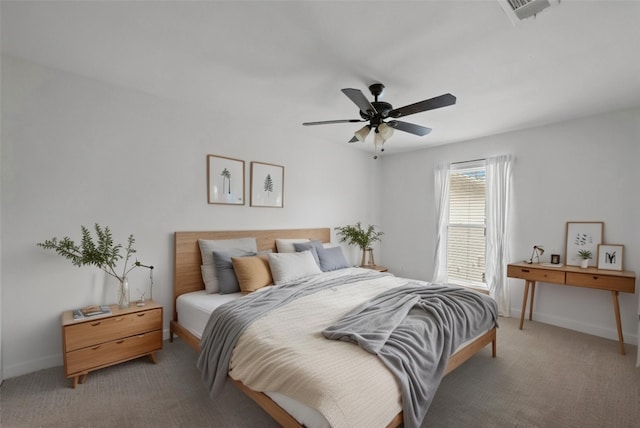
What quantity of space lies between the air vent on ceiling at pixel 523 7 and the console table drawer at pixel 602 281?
9.47 ft

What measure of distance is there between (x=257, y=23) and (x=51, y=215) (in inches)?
92.6

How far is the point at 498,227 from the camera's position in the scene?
4.22m

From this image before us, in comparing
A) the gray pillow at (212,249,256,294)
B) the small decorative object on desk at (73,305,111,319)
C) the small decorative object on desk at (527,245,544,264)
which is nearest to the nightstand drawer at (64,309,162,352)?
the small decorative object on desk at (73,305,111,319)

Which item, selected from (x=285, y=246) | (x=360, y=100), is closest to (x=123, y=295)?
(x=285, y=246)

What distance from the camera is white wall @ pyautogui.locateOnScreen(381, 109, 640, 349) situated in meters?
3.30

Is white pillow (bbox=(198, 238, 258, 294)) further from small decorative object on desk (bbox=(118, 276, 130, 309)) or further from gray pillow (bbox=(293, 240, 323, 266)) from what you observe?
small decorative object on desk (bbox=(118, 276, 130, 309))

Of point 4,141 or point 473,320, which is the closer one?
point 4,141

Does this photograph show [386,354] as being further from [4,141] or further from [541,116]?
[541,116]

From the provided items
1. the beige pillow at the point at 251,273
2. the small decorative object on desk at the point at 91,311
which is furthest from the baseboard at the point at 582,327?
the small decorative object on desk at the point at 91,311

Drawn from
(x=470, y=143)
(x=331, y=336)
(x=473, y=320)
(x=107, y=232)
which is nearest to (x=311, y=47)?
(x=331, y=336)

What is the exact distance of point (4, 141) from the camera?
2.34 m

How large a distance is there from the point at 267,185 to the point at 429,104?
2360 millimetres

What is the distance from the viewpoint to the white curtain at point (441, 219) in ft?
15.9

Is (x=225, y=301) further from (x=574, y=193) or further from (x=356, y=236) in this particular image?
(x=574, y=193)
